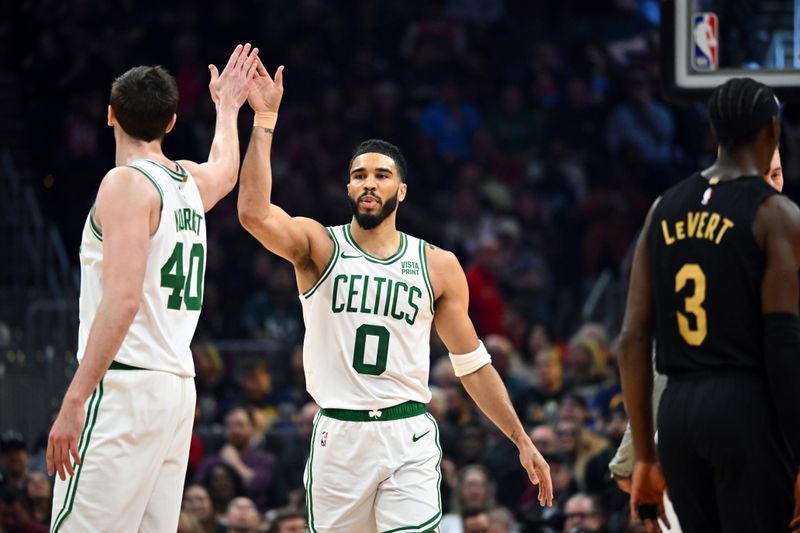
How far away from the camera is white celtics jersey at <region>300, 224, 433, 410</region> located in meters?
6.87

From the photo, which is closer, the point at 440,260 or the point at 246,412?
the point at 440,260

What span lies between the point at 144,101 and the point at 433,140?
12552 mm

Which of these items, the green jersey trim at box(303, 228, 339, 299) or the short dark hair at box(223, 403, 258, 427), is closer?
the green jersey trim at box(303, 228, 339, 299)

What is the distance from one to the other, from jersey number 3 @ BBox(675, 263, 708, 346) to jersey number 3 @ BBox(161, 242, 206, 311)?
202cm

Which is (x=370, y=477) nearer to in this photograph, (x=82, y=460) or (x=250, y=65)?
(x=82, y=460)

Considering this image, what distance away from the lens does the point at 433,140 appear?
59.9ft

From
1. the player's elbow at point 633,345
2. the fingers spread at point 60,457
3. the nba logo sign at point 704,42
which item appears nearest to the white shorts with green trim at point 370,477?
the fingers spread at point 60,457

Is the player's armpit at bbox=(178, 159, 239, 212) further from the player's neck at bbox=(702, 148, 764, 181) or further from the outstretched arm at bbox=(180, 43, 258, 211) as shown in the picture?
the player's neck at bbox=(702, 148, 764, 181)

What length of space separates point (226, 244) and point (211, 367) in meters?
3.33

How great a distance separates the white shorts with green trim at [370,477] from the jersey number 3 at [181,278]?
1.24 meters

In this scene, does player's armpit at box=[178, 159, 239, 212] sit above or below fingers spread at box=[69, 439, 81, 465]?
above

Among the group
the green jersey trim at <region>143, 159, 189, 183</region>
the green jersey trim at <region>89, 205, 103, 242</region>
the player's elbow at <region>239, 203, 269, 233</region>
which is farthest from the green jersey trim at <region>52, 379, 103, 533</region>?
the player's elbow at <region>239, 203, 269, 233</region>

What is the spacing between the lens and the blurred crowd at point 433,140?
46.7 ft

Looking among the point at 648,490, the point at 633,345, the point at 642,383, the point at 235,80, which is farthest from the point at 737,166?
the point at 235,80
